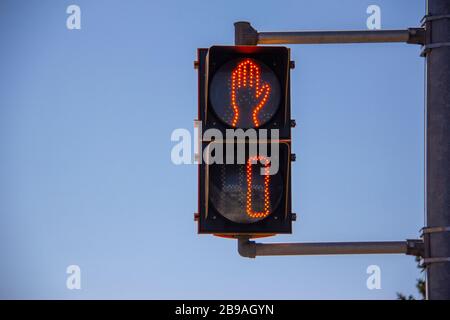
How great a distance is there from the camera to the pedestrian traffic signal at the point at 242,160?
11.6 metres

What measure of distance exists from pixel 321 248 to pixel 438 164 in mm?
1007

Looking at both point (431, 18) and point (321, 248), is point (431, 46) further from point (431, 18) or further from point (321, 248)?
point (321, 248)

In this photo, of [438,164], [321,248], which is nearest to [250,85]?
[321,248]

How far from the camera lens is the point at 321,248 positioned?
1203cm

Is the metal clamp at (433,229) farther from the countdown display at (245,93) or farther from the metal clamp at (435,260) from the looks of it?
the countdown display at (245,93)

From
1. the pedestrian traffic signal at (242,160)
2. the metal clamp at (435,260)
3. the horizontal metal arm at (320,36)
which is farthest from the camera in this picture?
the horizontal metal arm at (320,36)

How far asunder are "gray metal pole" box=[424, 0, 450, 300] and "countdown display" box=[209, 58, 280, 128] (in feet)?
3.67

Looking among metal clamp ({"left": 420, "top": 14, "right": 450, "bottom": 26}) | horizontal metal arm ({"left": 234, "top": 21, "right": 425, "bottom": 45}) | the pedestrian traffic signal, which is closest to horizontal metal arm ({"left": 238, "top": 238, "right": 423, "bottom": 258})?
the pedestrian traffic signal

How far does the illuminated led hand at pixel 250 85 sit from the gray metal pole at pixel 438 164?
119 cm

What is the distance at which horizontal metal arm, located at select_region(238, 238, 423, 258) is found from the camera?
12.0 metres

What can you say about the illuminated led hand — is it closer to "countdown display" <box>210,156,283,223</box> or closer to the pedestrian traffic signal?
the pedestrian traffic signal

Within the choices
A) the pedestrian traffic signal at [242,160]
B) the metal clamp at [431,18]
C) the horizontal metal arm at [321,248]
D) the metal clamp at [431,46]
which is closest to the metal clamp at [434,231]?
the horizontal metal arm at [321,248]
